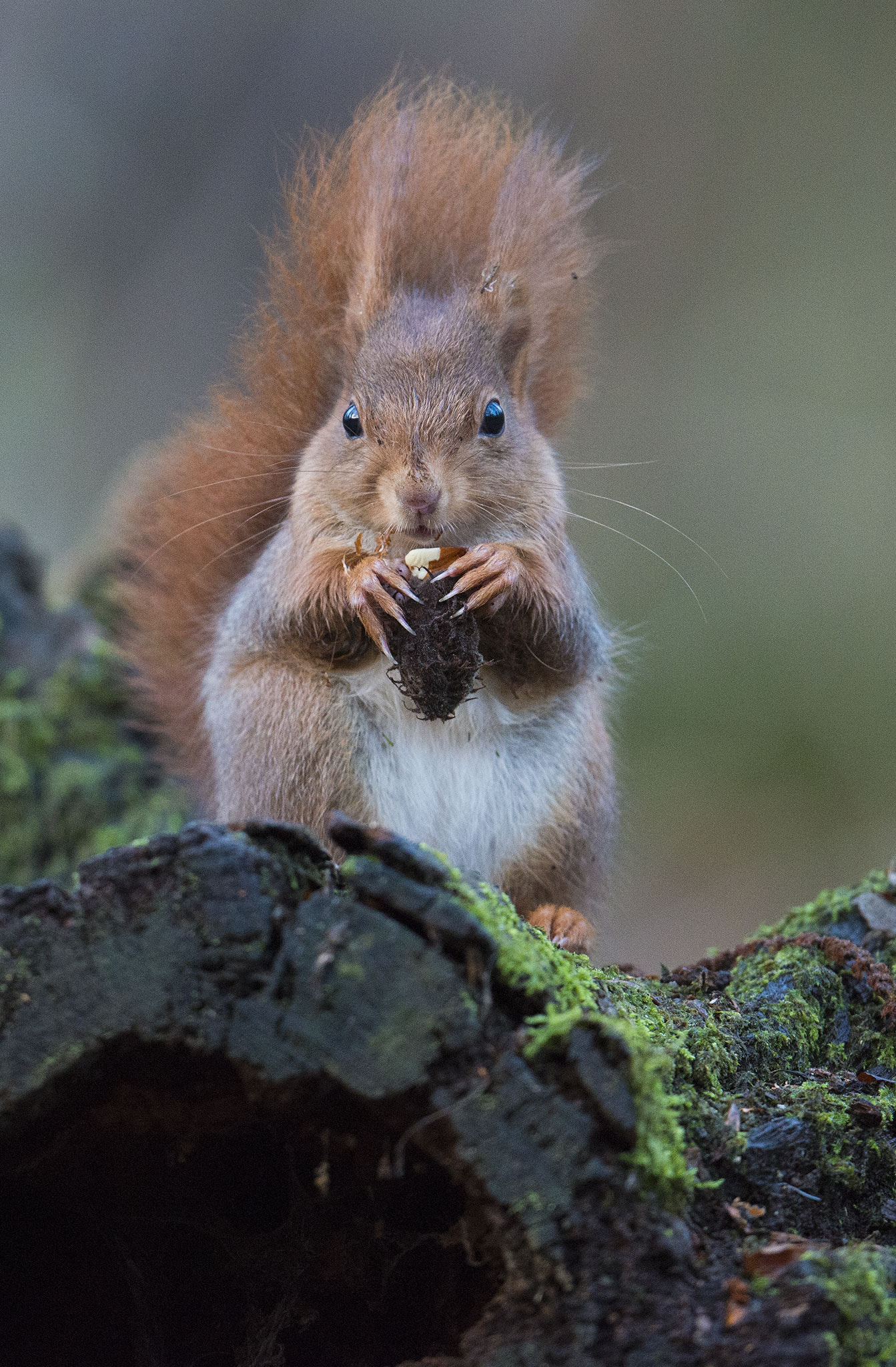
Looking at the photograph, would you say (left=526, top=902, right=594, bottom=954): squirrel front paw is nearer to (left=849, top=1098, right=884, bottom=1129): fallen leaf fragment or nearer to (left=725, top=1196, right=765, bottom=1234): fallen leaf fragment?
(left=849, top=1098, right=884, bottom=1129): fallen leaf fragment

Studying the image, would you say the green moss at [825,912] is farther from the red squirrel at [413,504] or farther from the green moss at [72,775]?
the green moss at [72,775]

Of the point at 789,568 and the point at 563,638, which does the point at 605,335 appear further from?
the point at 563,638

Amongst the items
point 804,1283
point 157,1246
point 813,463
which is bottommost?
point 804,1283

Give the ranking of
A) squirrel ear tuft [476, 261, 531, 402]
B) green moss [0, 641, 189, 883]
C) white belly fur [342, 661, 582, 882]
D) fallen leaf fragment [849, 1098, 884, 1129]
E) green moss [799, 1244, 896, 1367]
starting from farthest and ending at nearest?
green moss [0, 641, 189, 883] < squirrel ear tuft [476, 261, 531, 402] < white belly fur [342, 661, 582, 882] < fallen leaf fragment [849, 1098, 884, 1129] < green moss [799, 1244, 896, 1367]

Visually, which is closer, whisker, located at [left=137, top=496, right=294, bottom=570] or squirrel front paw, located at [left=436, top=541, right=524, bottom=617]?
squirrel front paw, located at [left=436, top=541, right=524, bottom=617]

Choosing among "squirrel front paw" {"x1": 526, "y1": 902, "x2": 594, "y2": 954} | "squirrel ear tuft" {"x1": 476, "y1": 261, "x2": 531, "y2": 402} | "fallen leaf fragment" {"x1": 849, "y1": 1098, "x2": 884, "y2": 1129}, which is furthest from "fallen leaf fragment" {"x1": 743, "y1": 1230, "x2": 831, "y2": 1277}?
"squirrel ear tuft" {"x1": 476, "y1": 261, "x2": 531, "y2": 402}

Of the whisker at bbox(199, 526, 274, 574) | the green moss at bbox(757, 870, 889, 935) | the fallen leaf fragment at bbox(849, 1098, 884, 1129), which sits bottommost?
the fallen leaf fragment at bbox(849, 1098, 884, 1129)

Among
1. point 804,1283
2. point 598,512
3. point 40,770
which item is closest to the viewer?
point 804,1283

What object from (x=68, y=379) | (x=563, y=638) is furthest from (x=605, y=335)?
(x=563, y=638)
